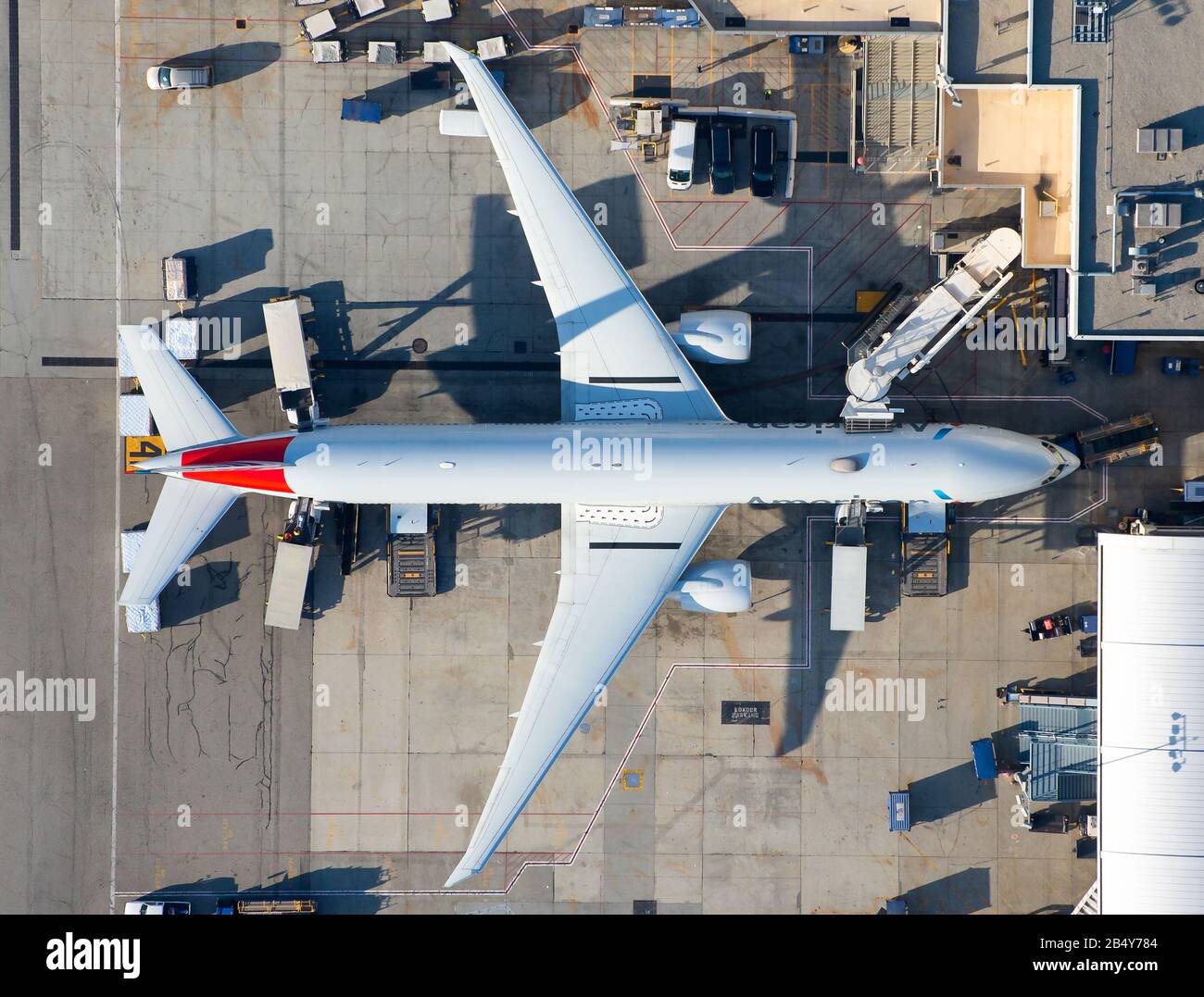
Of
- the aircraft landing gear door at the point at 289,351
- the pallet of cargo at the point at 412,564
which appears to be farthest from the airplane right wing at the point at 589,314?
the aircraft landing gear door at the point at 289,351

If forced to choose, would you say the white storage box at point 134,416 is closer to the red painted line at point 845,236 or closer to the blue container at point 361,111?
the blue container at point 361,111

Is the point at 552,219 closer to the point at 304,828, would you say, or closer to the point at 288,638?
the point at 288,638

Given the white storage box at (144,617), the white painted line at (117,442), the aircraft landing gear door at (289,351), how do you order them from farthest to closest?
the white storage box at (144,617), the white painted line at (117,442), the aircraft landing gear door at (289,351)

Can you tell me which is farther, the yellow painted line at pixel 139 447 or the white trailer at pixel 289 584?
the yellow painted line at pixel 139 447

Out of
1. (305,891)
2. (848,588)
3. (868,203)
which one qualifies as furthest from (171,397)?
(868,203)

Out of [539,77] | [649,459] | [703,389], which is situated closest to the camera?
[649,459]
